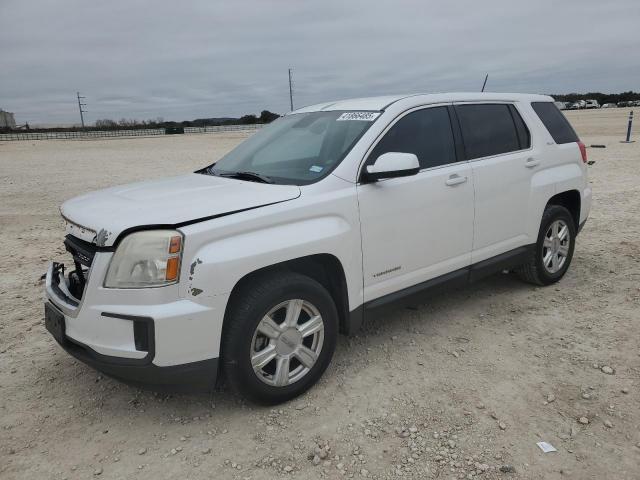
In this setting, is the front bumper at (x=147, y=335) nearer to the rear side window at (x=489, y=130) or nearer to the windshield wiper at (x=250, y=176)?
the windshield wiper at (x=250, y=176)

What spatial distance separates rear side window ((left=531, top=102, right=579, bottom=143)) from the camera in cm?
489

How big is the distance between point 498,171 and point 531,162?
538 mm

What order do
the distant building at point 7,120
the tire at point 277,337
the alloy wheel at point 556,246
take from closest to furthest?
the tire at point 277,337 < the alloy wheel at point 556,246 < the distant building at point 7,120

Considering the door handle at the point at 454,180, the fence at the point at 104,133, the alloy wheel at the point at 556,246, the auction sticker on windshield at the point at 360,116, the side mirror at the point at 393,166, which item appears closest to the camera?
the side mirror at the point at 393,166

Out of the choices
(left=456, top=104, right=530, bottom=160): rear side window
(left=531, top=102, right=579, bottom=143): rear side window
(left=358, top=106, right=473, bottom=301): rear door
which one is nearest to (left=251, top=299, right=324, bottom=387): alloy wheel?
(left=358, top=106, right=473, bottom=301): rear door

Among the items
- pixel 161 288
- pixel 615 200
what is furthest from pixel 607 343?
pixel 615 200

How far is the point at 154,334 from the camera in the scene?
2.64 metres

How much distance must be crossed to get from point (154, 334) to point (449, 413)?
174 cm

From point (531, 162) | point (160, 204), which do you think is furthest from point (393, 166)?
point (531, 162)

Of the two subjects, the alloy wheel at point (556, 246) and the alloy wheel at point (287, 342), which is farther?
the alloy wheel at point (556, 246)

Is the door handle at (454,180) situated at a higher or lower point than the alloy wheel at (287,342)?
higher

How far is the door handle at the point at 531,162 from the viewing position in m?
4.53

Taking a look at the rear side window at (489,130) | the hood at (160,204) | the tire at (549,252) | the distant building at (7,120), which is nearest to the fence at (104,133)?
the distant building at (7,120)

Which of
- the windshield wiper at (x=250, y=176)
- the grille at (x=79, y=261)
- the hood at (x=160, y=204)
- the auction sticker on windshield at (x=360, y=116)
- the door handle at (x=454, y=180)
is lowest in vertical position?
the grille at (x=79, y=261)
